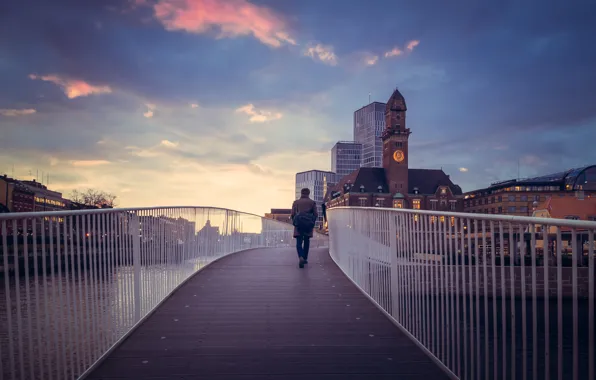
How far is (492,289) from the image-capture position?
3266 mm

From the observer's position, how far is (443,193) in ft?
311

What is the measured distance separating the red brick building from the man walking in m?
81.1

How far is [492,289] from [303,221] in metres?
6.77

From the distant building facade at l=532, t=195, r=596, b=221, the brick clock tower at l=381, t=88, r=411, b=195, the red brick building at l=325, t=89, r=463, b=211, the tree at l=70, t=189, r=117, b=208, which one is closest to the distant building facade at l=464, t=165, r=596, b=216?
the red brick building at l=325, t=89, r=463, b=211

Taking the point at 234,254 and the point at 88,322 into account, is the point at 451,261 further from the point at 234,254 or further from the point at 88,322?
the point at 234,254

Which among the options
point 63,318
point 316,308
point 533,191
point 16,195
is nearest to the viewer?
point 63,318

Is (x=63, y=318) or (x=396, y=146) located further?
(x=396, y=146)

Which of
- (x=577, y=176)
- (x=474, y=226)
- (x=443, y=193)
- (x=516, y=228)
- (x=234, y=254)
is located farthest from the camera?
(x=577, y=176)

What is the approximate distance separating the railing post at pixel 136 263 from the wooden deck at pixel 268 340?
23 cm

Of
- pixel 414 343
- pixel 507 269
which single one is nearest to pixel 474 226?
pixel 507 269

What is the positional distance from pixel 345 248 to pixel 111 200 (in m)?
81.0

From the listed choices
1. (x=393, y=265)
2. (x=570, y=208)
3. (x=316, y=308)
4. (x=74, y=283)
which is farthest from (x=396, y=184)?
(x=74, y=283)

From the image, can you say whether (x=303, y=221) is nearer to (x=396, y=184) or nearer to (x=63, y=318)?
(x=63, y=318)

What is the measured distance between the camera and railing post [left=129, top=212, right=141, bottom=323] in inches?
191
